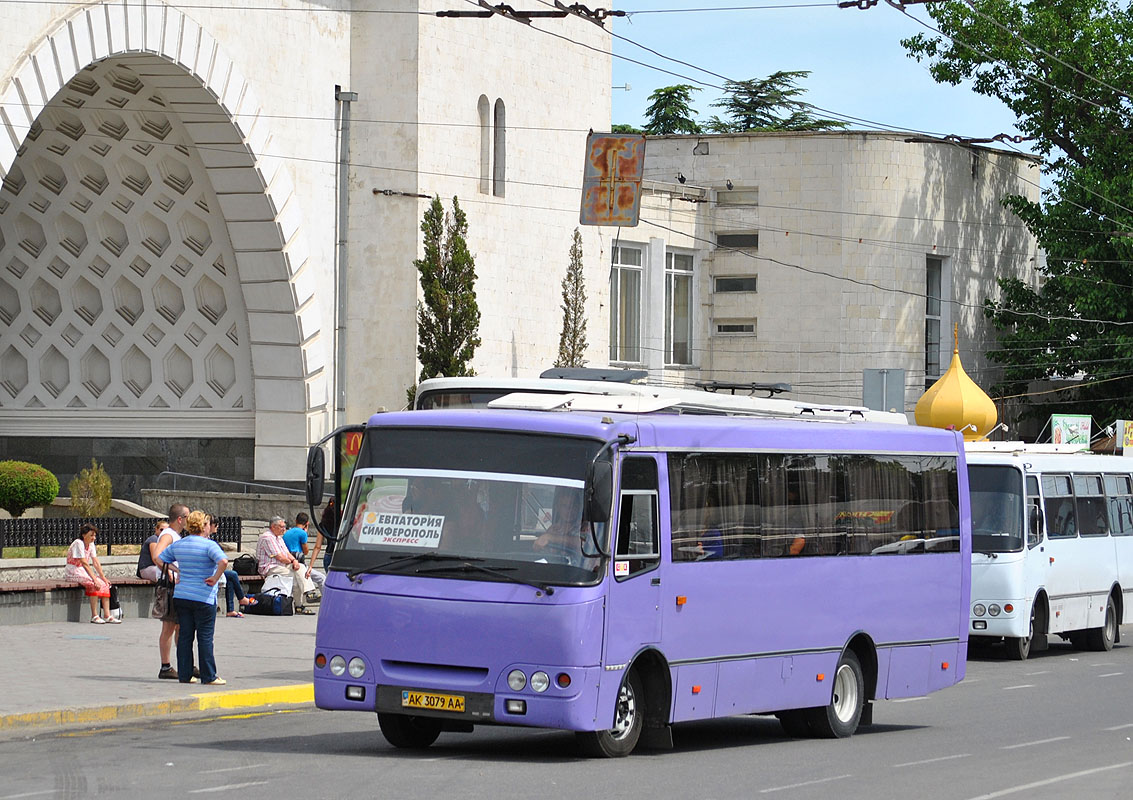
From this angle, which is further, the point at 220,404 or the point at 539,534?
the point at 220,404

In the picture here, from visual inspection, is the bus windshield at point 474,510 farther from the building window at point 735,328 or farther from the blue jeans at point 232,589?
the building window at point 735,328

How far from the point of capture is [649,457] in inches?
511

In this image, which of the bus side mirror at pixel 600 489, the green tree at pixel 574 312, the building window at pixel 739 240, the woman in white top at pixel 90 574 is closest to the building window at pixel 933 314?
the building window at pixel 739 240

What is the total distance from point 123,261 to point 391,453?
2436 centimetres

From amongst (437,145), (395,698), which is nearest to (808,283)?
(437,145)

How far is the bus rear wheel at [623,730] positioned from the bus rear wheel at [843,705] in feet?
8.14

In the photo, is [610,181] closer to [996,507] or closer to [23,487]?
[23,487]

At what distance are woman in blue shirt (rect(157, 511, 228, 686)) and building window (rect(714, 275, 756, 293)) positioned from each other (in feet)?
118

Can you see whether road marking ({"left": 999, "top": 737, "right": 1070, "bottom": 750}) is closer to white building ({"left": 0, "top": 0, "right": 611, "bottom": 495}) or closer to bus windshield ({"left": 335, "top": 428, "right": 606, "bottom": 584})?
bus windshield ({"left": 335, "top": 428, "right": 606, "bottom": 584})

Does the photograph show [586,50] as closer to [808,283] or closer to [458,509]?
[808,283]

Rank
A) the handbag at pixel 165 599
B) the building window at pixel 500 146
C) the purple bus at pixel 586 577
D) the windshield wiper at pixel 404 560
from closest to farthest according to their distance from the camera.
Result: 1. the purple bus at pixel 586 577
2. the windshield wiper at pixel 404 560
3. the handbag at pixel 165 599
4. the building window at pixel 500 146

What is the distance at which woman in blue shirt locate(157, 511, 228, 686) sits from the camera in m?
16.3

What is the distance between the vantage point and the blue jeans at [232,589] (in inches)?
968

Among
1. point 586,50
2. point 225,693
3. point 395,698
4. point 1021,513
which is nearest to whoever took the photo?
point 395,698
